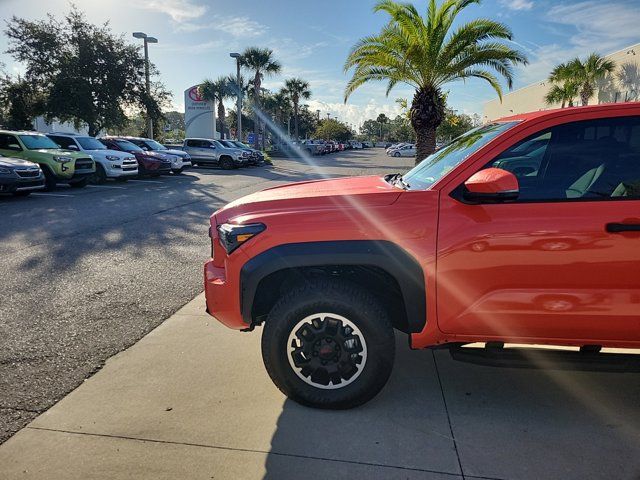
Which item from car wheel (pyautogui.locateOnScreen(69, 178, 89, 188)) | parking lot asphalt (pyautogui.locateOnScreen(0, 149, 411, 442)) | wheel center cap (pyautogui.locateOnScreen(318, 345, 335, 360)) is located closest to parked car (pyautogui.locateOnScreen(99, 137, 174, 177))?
car wheel (pyautogui.locateOnScreen(69, 178, 89, 188))

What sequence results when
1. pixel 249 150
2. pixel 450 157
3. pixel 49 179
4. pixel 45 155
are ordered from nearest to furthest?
1. pixel 450 157
2. pixel 45 155
3. pixel 49 179
4. pixel 249 150

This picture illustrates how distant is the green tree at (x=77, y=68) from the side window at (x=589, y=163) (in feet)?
85.9

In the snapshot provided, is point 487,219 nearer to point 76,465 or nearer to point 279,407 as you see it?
point 279,407

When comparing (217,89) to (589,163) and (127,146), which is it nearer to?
(127,146)

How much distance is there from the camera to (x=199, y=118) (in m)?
48.3

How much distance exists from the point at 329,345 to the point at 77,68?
88.5ft

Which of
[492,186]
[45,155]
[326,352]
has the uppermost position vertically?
[45,155]

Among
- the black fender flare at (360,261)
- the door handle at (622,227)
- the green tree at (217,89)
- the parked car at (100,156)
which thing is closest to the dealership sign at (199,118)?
the green tree at (217,89)

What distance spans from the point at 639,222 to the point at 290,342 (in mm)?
2082

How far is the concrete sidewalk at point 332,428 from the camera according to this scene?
2432mm

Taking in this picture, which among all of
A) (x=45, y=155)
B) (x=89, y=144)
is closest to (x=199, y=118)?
(x=89, y=144)

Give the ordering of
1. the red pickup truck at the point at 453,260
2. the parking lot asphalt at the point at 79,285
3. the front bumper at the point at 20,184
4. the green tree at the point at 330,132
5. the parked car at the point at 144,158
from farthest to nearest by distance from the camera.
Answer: the green tree at the point at 330,132 < the parked car at the point at 144,158 < the front bumper at the point at 20,184 < the parking lot asphalt at the point at 79,285 < the red pickup truck at the point at 453,260

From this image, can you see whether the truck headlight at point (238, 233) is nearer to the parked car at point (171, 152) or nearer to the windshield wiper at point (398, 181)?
the windshield wiper at point (398, 181)

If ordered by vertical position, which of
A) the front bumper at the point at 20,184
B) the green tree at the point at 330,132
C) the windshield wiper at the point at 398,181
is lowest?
the front bumper at the point at 20,184
